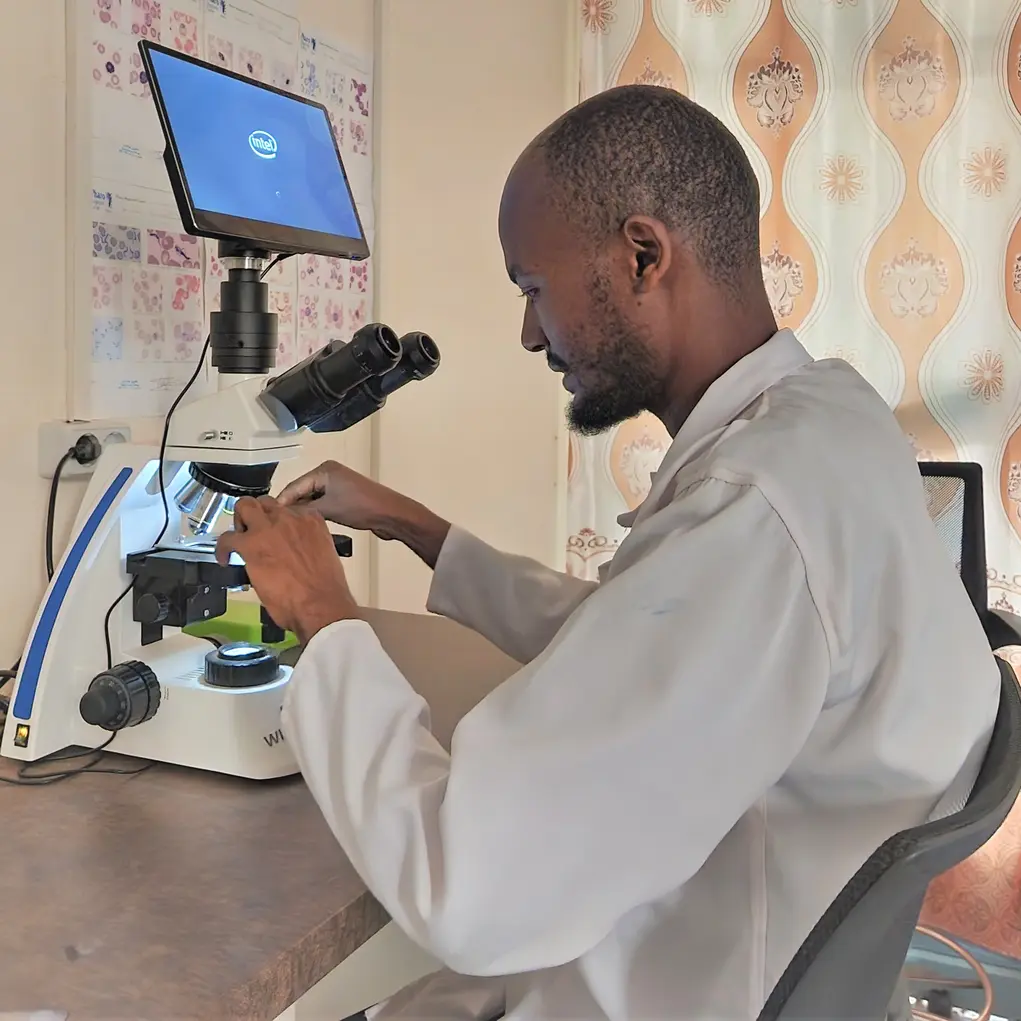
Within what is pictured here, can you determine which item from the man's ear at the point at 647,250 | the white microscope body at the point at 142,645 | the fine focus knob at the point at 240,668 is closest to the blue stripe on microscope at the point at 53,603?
the white microscope body at the point at 142,645

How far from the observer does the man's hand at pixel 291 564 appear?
0.92 metres

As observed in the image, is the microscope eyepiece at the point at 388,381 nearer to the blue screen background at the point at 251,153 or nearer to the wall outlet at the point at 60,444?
the blue screen background at the point at 251,153

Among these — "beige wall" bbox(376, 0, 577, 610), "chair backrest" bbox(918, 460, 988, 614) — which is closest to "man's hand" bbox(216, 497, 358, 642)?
"beige wall" bbox(376, 0, 577, 610)

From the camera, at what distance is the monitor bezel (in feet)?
3.53

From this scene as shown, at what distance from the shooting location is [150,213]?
4.70 ft

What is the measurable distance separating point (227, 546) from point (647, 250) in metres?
0.48

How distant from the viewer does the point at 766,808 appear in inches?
30.7

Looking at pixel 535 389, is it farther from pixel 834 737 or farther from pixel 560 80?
pixel 834 737

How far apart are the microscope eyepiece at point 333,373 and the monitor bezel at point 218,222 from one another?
18cm

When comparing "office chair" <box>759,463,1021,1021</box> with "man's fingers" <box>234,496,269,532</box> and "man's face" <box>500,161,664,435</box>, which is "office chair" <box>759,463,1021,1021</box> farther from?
"man's fingers" <box>234,496,269,532</box>

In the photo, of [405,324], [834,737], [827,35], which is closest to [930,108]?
[827,35]

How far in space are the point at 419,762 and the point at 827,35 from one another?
2.10 meters

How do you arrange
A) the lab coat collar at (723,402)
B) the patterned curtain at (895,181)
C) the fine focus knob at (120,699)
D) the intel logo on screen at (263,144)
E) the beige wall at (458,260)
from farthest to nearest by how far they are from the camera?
1. the patterned curtain at (895,181)
2. the beige wall at (458,260)
3. the intel logo on screen at (263,144)
4. the fine focus knob at (120,699)
5. the lab coat collar at (723,402)

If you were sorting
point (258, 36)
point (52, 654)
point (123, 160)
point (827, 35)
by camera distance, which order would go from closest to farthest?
point (52, 654) → point (123, 160) → point (258, 36) → point (827, 35)
